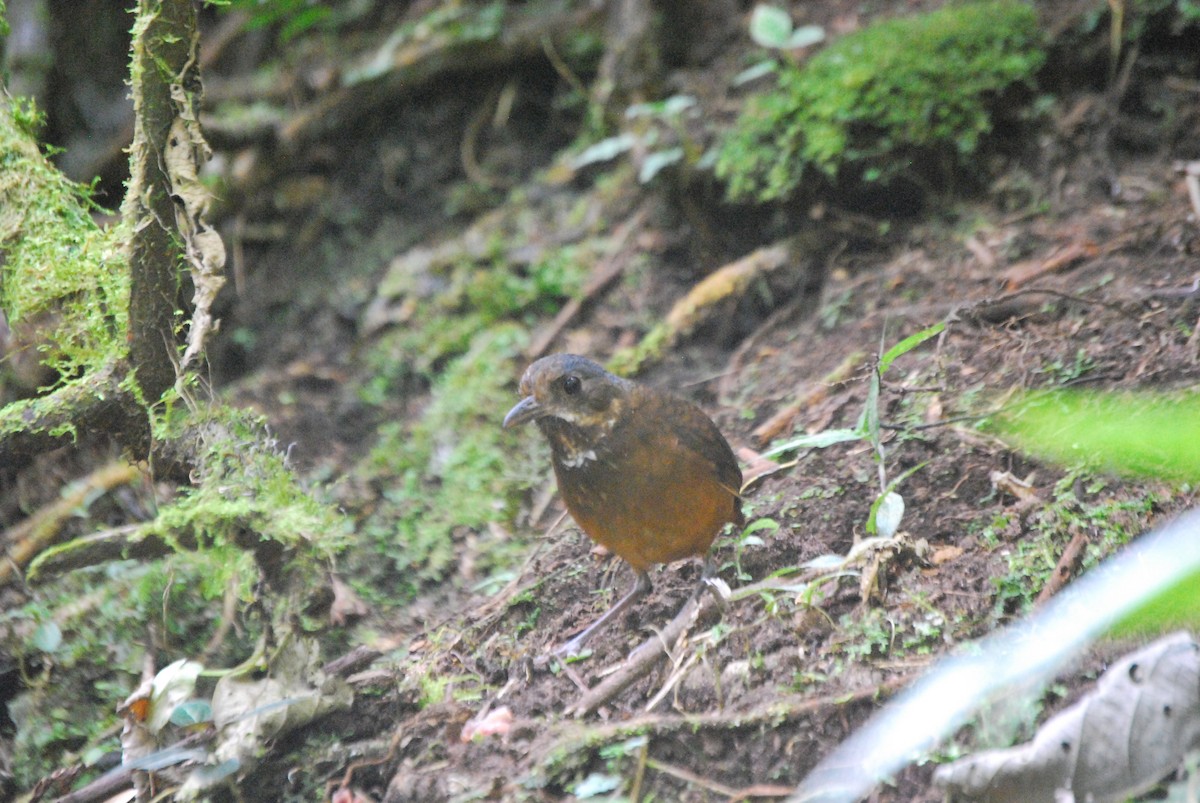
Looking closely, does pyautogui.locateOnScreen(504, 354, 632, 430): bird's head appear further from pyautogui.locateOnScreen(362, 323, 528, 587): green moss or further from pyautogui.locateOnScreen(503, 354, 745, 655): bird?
pyautogui.locateOnScreen(362, 323, 528, 587): green moss

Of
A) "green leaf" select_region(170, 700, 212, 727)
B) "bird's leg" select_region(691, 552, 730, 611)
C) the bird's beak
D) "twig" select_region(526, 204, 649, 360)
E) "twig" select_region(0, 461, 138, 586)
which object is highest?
"twig" select_region(0, 461, 138, 586)

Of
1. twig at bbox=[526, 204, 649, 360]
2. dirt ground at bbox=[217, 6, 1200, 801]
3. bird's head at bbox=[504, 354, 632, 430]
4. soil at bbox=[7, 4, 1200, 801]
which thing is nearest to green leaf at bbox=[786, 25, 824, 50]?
soil at bbox=[7, 4, 1200, 801]

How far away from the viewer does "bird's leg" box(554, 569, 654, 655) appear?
320 centimetres

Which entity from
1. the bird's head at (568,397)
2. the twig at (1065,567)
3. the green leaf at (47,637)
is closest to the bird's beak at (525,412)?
the bird's head at (568,397)

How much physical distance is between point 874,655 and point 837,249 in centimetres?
284

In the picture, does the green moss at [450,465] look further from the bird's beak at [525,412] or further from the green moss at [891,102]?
the green moss at [891,102]

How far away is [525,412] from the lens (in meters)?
3.52

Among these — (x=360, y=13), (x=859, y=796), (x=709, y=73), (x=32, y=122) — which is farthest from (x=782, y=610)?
(x=360, y=13)

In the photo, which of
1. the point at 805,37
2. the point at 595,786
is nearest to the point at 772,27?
the point at 805,37

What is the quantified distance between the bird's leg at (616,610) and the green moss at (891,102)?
7.88 ft

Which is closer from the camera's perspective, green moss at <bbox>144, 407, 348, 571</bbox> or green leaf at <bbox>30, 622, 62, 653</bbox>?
green moss at <bbox>144, 407, 348, 571</bbox>

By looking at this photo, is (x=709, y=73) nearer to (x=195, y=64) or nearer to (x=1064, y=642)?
(x=195, y=64)

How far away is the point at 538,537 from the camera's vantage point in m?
4.28

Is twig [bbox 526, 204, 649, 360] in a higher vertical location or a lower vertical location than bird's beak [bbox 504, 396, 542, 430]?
lower
